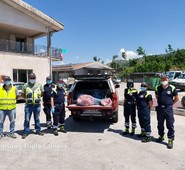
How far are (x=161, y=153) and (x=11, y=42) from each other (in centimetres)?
1787

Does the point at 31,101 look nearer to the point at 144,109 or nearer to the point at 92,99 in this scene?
the point at 92,99

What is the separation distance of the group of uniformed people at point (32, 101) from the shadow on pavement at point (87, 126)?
20.3 inches

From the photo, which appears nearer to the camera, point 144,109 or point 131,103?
point 144,109

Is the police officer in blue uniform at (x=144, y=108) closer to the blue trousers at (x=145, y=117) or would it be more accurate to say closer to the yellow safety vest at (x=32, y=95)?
the blue trousers at (x=145, y=117)

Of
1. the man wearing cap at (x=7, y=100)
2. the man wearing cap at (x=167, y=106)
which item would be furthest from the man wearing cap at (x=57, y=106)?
the man wearing cap at (x=167, y=106)

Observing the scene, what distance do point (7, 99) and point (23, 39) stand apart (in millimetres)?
17101

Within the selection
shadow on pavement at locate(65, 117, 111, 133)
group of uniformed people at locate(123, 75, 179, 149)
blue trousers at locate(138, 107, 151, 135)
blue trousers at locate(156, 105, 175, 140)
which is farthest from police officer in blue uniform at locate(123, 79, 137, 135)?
shadow on pavement at locate(65, 117, 111, 133)

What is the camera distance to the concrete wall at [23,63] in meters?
16.1

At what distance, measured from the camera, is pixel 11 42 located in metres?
18.2

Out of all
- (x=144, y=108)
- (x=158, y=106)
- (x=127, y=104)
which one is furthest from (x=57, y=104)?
(x=158, y=106)

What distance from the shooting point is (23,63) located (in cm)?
1739

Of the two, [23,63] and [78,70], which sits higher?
[78,70]

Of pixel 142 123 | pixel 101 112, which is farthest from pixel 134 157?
pixel 101 112

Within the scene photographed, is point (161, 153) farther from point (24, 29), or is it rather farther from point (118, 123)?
point (24, 29)
